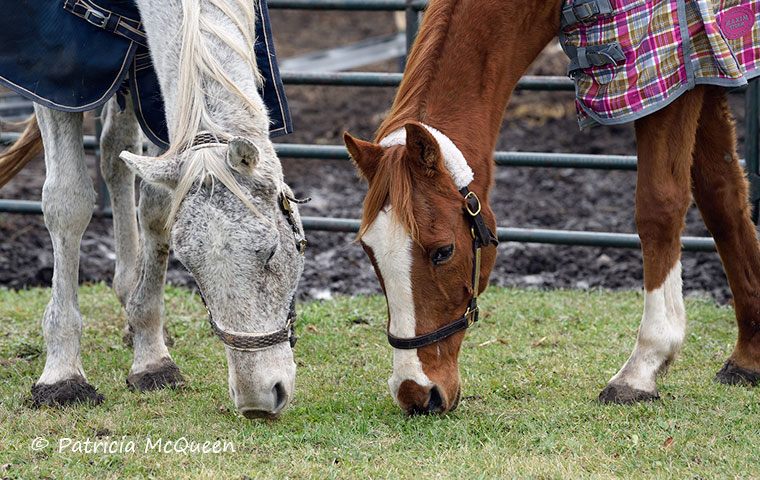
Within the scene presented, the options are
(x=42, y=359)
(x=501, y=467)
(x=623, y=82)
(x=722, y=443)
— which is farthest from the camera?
(x=42, y=359)

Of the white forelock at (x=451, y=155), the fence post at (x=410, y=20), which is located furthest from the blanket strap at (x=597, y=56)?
the fence post at (x=410, y=20)

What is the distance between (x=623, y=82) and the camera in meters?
3.04

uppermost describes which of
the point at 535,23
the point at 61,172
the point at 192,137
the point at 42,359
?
the point at 535,23

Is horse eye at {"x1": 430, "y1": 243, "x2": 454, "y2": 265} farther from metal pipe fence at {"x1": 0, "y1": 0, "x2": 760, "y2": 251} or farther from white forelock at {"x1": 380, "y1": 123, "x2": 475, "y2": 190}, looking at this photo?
metal pipe fence at {"x1": 0, "y1": 0, "x2": 760, "y2": 251}

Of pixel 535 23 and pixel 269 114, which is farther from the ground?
pixel 535 23

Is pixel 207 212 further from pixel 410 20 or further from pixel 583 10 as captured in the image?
pixel 410 20

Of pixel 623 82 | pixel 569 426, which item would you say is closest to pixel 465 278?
pixel 569 426

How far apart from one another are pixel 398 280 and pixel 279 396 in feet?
1.76

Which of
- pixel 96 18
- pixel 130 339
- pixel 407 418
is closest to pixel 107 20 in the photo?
pixel 96 18

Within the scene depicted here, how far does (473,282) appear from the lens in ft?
9.43

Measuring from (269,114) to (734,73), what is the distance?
1.71 m

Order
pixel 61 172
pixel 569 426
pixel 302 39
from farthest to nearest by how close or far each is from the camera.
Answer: pixel 302 39 < pixel 61 172 < pixel 569 426

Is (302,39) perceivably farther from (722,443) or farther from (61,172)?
(722,443)

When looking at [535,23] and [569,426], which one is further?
[535,23]
